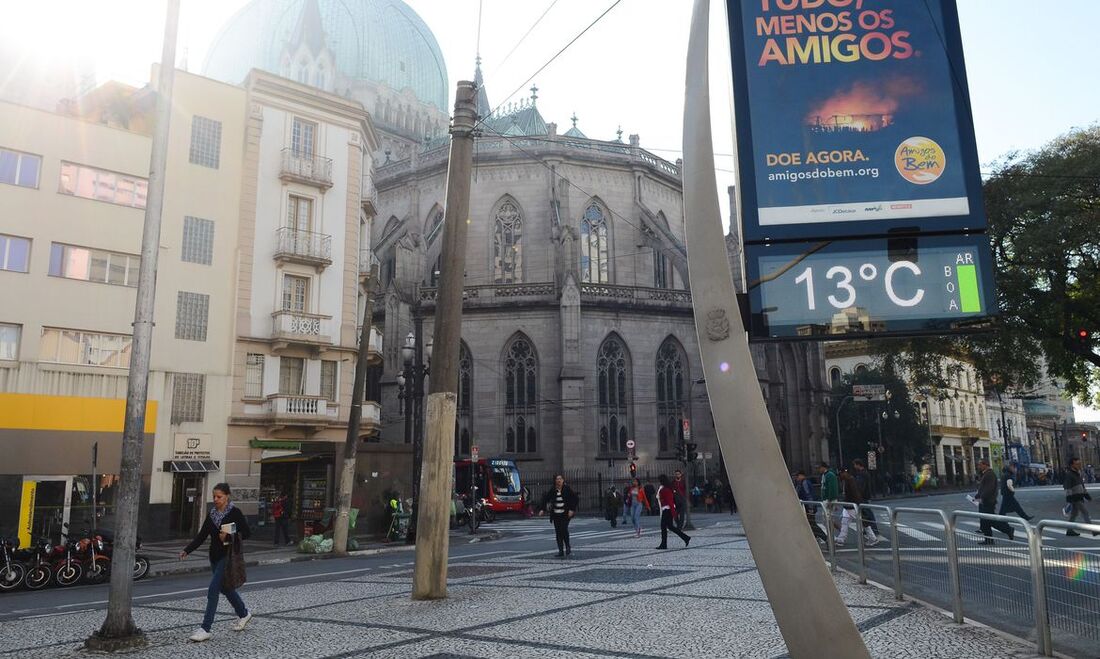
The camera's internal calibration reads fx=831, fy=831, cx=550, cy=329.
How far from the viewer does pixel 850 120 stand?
5684mm

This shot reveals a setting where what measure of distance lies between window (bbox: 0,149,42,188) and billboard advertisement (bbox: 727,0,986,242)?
24.3m

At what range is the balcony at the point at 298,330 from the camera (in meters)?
28.3

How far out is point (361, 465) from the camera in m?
23.3

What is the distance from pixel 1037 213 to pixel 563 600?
2023 cm

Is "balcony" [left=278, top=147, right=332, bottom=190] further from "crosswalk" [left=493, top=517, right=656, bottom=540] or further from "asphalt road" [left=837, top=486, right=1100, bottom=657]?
"asphalt road" [left=837, top=486, right=1100, bottom=657]

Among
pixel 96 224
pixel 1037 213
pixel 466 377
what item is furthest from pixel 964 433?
pixel 96 224

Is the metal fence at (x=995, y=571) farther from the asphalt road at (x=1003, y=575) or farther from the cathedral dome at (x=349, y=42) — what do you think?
the cathedral dome at (x=349, y=42)

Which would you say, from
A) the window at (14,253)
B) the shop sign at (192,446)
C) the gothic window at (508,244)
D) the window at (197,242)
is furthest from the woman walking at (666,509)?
the gothic window at (508,244)

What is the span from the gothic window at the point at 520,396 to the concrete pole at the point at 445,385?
30755mm

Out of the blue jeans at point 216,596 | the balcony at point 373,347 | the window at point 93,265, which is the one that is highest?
the window at point 93,265

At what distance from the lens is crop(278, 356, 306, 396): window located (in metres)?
29.0

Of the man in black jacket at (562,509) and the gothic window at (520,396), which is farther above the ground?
the gothic window at (520,396)

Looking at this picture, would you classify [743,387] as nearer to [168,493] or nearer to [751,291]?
[751,291]

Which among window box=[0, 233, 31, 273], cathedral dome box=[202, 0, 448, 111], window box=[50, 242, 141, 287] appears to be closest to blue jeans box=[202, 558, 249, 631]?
window box=[50, 242, 141, 287]
